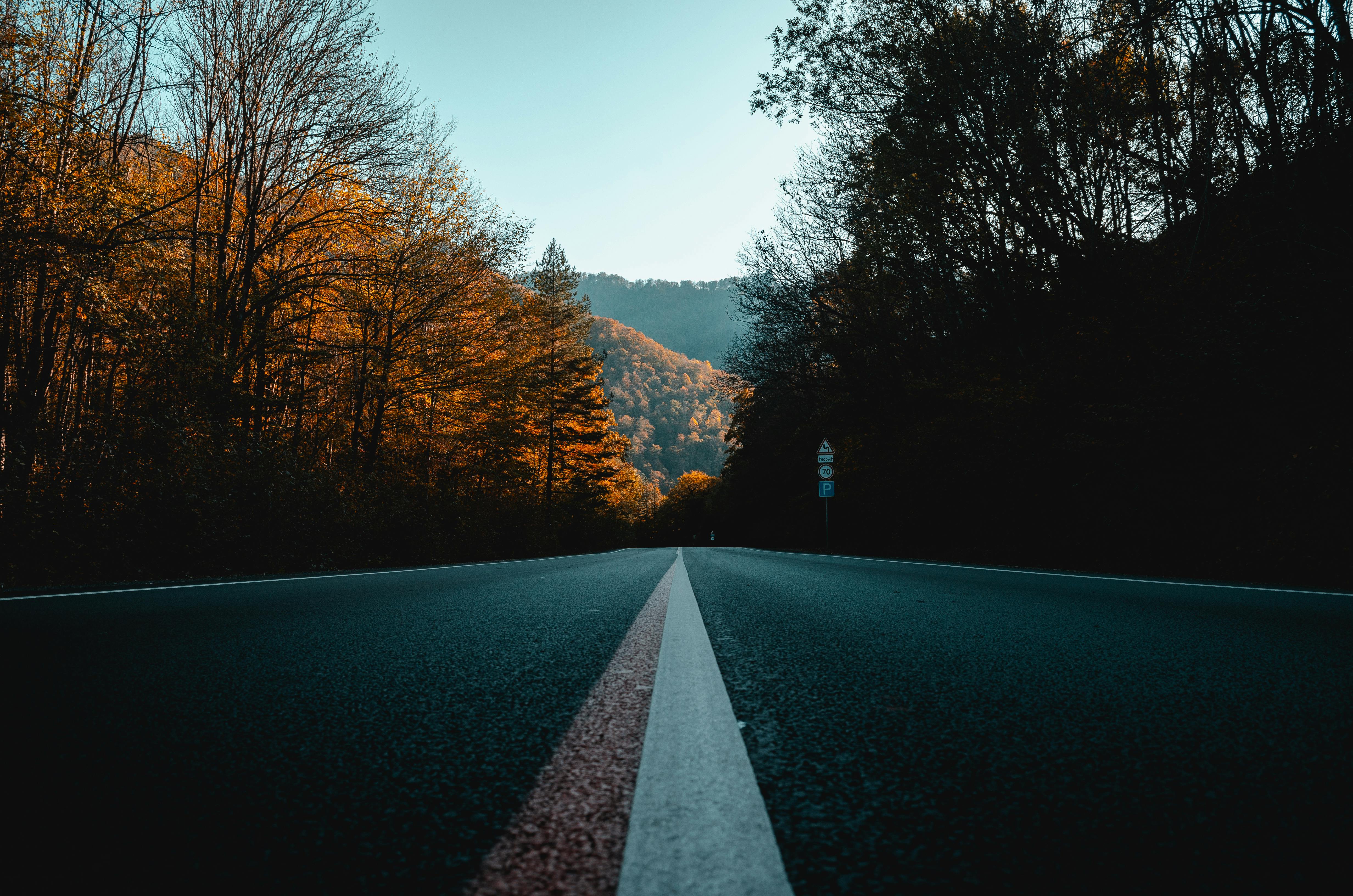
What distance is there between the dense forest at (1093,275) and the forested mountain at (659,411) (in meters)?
84.0

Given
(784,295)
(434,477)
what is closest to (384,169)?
(434,477)

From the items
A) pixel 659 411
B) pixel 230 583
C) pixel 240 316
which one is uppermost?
pixel 659 411

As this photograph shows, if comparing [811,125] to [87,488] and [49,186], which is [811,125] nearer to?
[49,186]

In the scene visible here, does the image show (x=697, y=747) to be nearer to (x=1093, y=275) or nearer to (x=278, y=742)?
(x=278, y=742)

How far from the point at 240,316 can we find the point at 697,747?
50.7 ft

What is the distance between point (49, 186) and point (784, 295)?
18902 millimetres

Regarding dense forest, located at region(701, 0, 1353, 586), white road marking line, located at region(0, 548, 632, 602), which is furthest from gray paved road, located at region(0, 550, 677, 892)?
dense forest, located at region(701, 0, 1353, 586)

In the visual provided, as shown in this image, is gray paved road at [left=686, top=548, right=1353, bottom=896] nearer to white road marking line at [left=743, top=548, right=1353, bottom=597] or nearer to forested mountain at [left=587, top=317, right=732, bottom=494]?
white road marking line at [left=743, top=548, right=1353, bottom=597]

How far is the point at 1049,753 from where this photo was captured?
1083 millimetres

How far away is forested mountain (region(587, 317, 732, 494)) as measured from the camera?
353ft

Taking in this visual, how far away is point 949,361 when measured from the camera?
17469 millimetres

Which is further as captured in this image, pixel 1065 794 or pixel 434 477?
pixel 434 477

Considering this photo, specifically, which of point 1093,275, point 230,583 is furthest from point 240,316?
point 1093,275

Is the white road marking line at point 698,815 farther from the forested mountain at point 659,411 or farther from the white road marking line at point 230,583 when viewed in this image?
the forested mountain at point 659,411
